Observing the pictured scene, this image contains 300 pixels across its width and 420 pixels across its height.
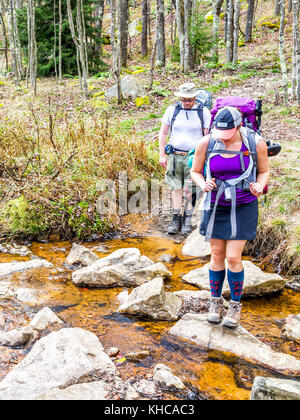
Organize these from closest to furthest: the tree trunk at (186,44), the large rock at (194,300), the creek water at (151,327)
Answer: the creek water at (151,327)
the large rock at (194,300)
the tree trunk at (186,44)

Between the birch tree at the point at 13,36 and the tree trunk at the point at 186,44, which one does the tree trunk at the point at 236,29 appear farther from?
the birch tree at the point at 13,36

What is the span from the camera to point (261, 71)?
16922 millimetres

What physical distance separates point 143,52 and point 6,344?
22583 mm

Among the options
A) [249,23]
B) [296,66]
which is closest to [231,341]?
[296,66]

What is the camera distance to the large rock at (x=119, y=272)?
4680mm

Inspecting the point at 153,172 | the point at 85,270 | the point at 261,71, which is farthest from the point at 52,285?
the point at 261,71

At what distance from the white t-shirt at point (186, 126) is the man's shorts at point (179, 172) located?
0.21 metres

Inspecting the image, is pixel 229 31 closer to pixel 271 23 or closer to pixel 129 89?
pixel 129 89

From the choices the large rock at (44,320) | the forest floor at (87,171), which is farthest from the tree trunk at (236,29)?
the large rock at (44,320)

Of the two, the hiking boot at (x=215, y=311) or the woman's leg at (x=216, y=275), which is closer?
the woman's leg at (x=216, y=275)

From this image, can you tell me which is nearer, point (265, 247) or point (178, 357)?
point (178, 357)

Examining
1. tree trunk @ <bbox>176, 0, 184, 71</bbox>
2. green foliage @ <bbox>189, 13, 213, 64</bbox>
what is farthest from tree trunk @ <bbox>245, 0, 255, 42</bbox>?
tree trunk @ <bbox>176, 0, 184, 71</bbox>

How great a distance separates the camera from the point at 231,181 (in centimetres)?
319

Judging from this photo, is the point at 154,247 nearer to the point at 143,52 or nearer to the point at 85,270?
the point at 85,270
